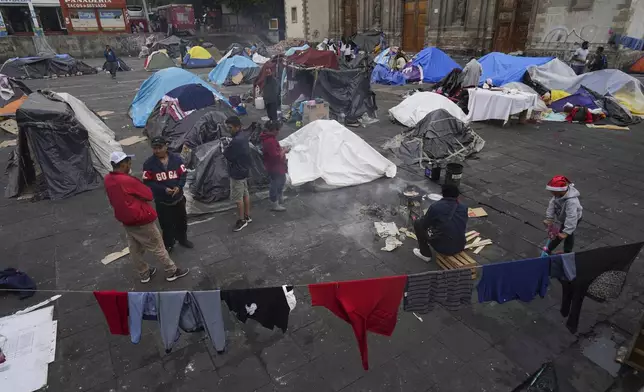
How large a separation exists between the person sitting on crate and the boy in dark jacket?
8.73 ft

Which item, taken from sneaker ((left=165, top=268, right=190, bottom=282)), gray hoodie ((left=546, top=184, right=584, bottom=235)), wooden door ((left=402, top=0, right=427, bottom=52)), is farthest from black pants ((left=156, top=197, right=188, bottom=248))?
wooden door ((left=402, top=0, right=427, bottom=52))

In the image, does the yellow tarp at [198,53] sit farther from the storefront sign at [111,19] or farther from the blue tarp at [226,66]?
the storefront sign at [111,19]

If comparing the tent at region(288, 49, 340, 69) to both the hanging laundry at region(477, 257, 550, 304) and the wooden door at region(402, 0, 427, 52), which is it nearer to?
the hanging laundry at region(477, 257, 550, 304)

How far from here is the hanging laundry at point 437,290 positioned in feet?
11.5

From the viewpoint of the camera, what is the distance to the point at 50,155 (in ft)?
24.6

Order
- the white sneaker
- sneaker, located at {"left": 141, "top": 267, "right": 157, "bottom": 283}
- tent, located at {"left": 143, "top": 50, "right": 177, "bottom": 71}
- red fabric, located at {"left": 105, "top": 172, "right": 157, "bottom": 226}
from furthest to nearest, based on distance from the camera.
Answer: tent, located at {"left": 143, "top": 50, "right": 177, "bottom": 71} < the white sneaker < sneaker, located at {"left": 141, "top": 267, "right": 157, "bottom": 283} < red fabric, located at {"left": 105, "top": 172, "right": 157, "bottom": 226}

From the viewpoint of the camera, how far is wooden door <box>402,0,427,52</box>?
23597 millimetres

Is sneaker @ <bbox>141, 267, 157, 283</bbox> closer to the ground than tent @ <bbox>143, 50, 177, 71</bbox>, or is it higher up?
closer to the ground

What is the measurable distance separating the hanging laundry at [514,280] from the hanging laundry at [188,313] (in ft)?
8.51

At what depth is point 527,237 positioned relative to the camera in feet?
19.6

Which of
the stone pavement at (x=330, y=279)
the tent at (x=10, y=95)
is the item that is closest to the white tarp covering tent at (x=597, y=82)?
the stone pavement at (x=330, y=279)

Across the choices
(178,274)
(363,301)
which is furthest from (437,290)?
(178,274)

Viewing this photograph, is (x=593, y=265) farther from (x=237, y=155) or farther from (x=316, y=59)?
(x=316, y=59)

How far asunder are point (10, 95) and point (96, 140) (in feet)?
26.6
